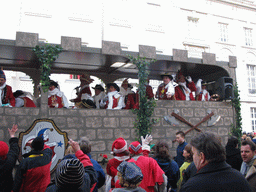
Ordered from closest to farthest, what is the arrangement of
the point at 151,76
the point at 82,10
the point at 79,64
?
the point at 79,64 → the point at 151,76 → the point at 82,10

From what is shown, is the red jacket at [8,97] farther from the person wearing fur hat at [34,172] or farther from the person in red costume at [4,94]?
the person wearing fur hat at [34,172]

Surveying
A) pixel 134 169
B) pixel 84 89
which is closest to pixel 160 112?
pixel 84 89

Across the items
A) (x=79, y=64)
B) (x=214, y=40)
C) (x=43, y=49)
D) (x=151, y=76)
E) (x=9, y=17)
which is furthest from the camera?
(x=214, y=40)

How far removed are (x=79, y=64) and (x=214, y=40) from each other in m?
16.4

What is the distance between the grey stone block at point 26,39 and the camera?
6.82m

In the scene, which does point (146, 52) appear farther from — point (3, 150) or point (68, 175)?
point (68, 175)

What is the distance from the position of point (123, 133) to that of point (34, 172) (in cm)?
407

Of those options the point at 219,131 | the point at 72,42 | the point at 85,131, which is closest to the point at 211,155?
the point at 85,131

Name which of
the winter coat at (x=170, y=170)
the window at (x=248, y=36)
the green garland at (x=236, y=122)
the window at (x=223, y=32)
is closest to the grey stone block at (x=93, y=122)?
the winter coat at (x=170, y=170)

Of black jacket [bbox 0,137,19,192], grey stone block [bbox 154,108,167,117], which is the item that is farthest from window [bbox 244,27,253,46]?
black jacket [bbox 0,137,19,192]

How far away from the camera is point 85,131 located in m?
7.31

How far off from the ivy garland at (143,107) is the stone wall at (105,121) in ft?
0.58

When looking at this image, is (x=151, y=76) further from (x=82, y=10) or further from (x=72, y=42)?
(x=82, y=10)

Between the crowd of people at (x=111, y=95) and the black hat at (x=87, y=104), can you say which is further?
the black hat at (x=87, y=104)
